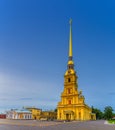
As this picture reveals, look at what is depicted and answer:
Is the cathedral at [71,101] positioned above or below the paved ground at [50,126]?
above

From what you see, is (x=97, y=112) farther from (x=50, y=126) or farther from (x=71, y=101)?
(x=50, y=126)

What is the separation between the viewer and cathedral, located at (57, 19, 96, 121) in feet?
231

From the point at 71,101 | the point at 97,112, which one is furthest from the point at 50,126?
the point at 97,112

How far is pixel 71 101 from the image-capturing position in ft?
241

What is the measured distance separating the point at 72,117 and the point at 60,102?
26.0 feet

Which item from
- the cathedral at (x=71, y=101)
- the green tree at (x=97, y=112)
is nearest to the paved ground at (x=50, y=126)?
the cathedral at (x=71, y=101)

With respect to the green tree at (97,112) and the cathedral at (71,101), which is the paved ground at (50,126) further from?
the green tree at (97,112)

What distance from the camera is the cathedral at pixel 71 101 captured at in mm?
70319

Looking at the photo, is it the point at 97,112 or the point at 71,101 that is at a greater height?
the point at 71,101

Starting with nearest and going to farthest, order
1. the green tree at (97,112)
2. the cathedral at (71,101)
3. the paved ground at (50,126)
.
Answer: the paved ground at (50,126)
the cathedral at (71,101)
the green tree at (97,112)

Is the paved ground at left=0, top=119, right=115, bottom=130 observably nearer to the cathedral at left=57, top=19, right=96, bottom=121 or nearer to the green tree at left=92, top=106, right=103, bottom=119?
the cathedral at left=57, top=19, right=96, bottom=121

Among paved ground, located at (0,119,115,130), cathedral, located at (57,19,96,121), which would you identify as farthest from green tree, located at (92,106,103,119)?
paved ground, located at (0,119,115,130)

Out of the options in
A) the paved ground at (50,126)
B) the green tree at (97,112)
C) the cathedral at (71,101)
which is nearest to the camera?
the paved ground at (50,126)

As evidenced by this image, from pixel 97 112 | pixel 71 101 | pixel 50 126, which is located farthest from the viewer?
pixel 97 112
